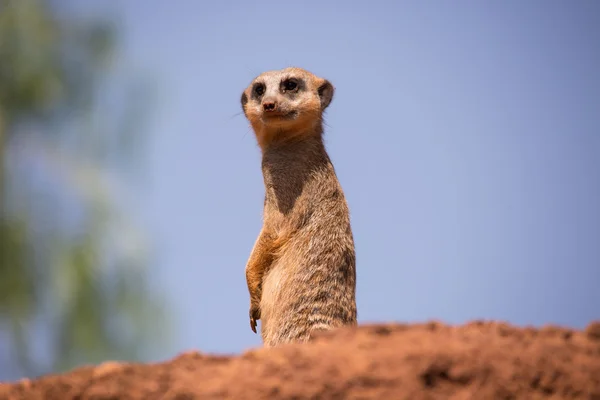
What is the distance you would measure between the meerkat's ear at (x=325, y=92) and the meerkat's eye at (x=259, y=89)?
515 millimetres

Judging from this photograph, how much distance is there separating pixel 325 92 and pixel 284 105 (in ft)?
2.09

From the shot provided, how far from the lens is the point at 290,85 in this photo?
22.3 feet

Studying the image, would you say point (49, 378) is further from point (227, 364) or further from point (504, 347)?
point (504, 347)

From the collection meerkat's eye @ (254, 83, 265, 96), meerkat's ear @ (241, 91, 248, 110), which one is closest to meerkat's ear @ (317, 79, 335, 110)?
meerkat's eye @ (254, 83, 265, 96)

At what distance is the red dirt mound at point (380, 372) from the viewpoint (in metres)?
3.49

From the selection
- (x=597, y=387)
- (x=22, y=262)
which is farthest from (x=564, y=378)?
(x=22, y=262)

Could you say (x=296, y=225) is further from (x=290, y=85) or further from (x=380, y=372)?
(x=380, y=372)

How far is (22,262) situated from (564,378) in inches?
396

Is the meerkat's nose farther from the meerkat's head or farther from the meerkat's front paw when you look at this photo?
the meerkat's front paw

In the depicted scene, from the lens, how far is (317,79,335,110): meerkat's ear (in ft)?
23.2

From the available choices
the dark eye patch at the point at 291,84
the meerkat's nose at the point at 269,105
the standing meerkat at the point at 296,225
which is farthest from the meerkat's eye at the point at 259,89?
the meerkat's nose at the point at 269,105

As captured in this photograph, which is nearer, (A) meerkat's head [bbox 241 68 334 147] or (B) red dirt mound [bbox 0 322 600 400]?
(B) red dirt mound [bbox 0 322 600 400]

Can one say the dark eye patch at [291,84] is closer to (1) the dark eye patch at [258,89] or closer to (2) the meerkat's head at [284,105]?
(2) the meerkat's head at [284,105]

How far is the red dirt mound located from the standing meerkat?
1993mm
